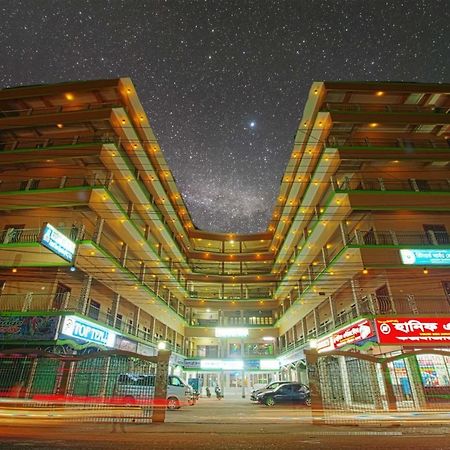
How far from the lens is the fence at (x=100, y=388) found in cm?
1052

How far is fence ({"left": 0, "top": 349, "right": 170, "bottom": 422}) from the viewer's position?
10.5m

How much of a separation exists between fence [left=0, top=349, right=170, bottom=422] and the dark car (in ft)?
46.9

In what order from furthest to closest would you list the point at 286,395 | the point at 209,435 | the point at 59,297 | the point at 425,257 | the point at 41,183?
the point at 41,183 < the point at 286,395 < the point at 59,297 < the point at 425,257 < the point at 209,435

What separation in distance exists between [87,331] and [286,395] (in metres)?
14.7

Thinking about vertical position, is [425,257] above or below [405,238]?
below

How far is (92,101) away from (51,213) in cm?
1049

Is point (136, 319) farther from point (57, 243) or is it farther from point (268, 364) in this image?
point (268, 364)

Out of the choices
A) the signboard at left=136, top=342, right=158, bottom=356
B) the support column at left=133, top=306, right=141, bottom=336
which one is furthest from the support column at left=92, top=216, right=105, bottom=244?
the signboard at left=136, top=342, right=158, bottom=356

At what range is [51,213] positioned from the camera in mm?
22828

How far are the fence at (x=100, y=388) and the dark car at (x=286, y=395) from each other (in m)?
14.3

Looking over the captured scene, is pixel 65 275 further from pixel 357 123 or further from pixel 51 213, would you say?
pixel 357 123

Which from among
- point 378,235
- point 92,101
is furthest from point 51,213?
point 378,235

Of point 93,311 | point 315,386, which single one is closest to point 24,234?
point 93,311

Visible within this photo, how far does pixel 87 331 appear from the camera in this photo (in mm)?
20328
